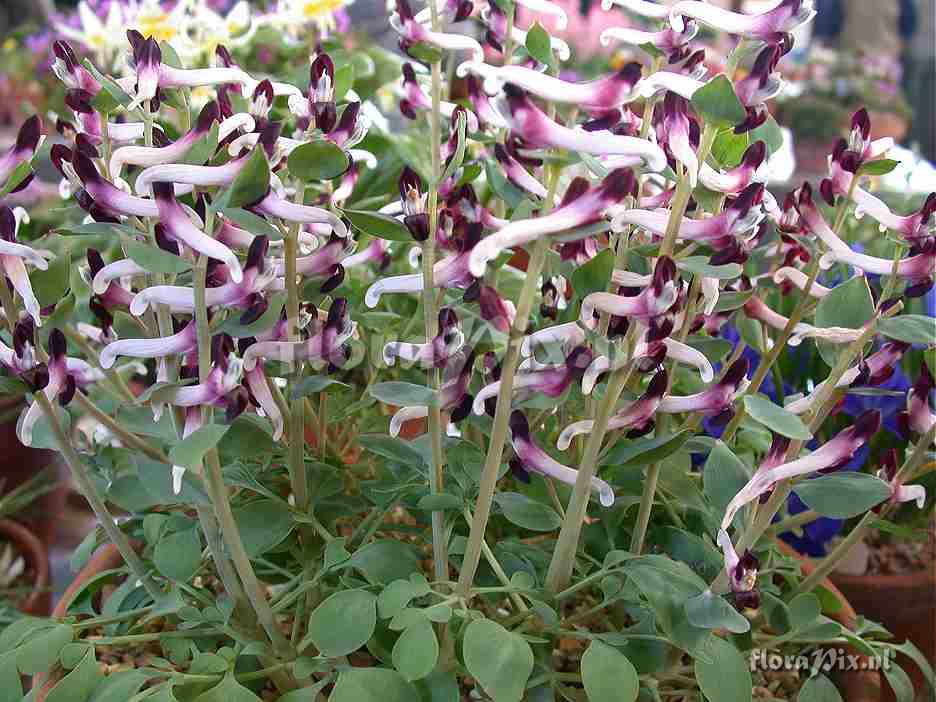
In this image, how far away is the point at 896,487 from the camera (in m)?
0.43

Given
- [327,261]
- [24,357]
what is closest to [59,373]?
[24,357]

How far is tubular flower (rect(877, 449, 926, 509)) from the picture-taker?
0.43 m

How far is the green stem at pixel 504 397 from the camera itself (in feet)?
1.13

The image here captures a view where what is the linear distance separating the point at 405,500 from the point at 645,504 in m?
0.12

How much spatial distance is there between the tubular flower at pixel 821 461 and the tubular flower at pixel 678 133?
131 mm

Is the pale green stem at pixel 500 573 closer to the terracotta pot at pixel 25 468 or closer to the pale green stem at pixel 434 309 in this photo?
the pale green stem at pixel 434 309

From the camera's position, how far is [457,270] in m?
0.38

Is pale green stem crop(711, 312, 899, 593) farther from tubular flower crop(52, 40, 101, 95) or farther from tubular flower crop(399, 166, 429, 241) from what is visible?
tubular flower crop(52, 40, 101, 95)

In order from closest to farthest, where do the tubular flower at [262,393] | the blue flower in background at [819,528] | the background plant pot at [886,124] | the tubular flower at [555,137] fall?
the tubular flower at [555,137] → the tubular flower at [262,393] → the blue flower in background at [819,528] → the background plant pot at [886,124]

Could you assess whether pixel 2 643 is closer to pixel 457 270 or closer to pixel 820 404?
pixel 457 270

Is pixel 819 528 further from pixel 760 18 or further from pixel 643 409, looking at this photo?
pixel 760 18

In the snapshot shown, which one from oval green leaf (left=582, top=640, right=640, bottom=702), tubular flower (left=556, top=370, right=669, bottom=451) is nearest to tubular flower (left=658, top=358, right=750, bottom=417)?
tubular flower (left=556, top=370, right=669, bottom=451)

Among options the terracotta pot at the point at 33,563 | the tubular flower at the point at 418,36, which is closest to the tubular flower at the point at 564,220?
the tubular flower at the point at 418,36
